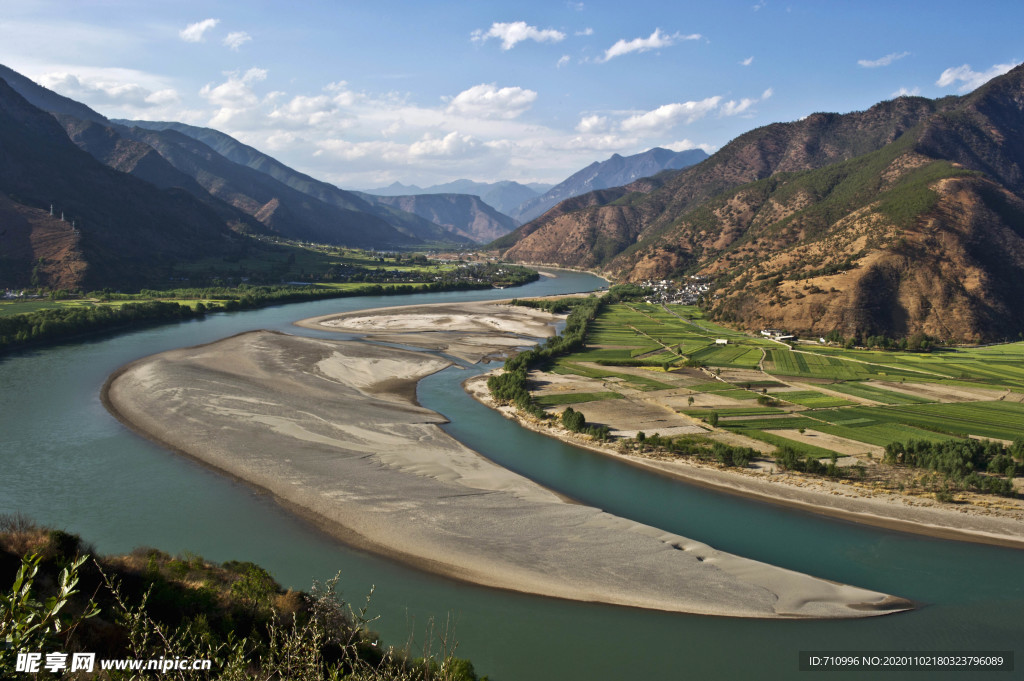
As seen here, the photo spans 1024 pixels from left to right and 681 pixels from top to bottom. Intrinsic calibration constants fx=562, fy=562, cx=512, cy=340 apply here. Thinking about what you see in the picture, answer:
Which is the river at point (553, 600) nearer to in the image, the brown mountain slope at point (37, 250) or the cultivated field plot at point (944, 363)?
the cultivated field plot at point (944, 363)

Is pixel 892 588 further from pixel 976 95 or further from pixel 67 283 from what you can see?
pixel 976 95

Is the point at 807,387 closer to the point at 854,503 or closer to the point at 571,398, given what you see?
the point at 571,398

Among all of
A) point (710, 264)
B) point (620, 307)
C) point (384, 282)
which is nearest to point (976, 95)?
point (710, 264)

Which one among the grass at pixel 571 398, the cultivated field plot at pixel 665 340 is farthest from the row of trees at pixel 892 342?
the grass at pixel 571 398

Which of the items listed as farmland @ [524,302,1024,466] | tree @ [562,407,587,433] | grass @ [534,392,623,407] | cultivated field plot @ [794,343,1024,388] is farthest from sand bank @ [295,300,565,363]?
cultivated field plot @ [794,343,1024,388]

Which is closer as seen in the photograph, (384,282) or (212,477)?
(212,477)

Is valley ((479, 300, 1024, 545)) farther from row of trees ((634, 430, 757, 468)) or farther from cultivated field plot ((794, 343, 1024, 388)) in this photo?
cultivated field plot ((794, 343, 1024, 388))
